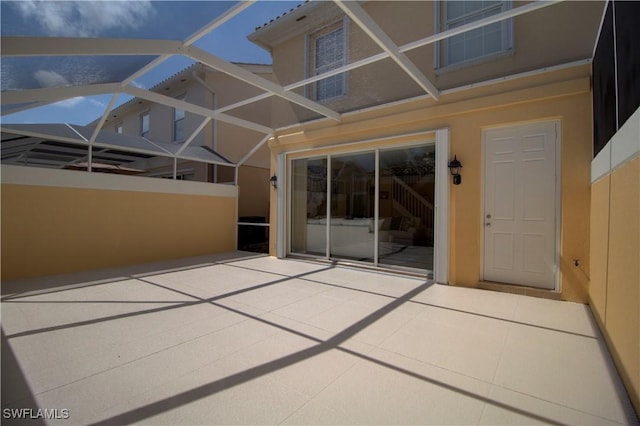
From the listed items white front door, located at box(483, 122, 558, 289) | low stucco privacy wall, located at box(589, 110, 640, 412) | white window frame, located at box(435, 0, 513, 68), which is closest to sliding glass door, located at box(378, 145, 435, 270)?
white front door, located at box(483, 122, 558, 289)

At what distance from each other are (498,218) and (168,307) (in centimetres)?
480

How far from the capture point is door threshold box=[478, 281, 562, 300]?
13.6 ft

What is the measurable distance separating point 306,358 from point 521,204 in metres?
3.82

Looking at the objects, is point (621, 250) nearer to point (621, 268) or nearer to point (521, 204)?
point (621, 268)

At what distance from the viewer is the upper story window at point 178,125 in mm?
10883

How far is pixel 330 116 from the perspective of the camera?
20.0 feet

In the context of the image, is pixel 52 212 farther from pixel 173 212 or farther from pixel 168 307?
pixel 168 307

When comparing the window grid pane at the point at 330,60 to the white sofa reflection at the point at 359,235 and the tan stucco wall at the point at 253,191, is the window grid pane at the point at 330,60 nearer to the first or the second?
the white sofa reflection at the point at 359,235

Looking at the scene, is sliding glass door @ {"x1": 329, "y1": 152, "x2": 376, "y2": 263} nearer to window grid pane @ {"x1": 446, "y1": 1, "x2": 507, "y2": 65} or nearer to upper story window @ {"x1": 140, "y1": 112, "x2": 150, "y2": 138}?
window grid pane @ {"x1": 446, "y1": 1, "x2": 507, "y2": 65}

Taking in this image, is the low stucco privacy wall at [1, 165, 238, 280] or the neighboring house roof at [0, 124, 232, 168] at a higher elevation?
the neighboring house roof at [0, 124, 232, 168]

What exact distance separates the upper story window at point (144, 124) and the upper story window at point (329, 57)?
8.27 metres

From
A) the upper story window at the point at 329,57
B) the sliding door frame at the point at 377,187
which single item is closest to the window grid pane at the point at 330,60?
the upper story window at the point at 329,57

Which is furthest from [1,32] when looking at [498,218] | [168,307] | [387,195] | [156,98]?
[498,218]

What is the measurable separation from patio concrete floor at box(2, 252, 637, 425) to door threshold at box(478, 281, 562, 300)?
0.74 feet
